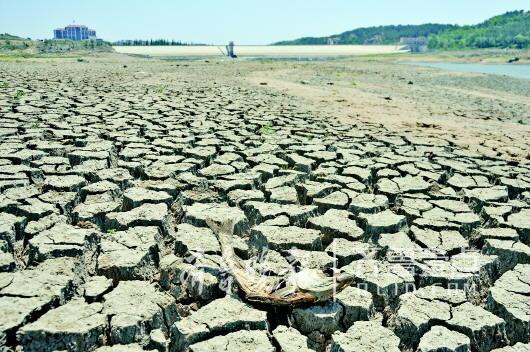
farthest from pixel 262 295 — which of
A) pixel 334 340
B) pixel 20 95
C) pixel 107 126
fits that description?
pixel 20 95

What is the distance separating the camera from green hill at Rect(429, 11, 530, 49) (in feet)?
202

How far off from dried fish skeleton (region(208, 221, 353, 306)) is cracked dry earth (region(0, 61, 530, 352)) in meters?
0.05

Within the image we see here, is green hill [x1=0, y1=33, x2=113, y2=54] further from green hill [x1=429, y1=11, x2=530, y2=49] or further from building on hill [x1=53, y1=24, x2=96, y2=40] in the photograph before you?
building on hill [x1=53, y1=24, x2=96, y2=40]

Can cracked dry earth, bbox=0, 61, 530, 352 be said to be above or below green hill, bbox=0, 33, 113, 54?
below

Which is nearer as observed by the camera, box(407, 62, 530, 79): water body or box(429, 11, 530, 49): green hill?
box(407, 62, 530, 79): water body

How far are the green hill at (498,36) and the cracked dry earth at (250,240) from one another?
62310 millimetres

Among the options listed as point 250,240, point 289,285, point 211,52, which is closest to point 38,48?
point 211,52

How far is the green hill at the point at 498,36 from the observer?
202ft

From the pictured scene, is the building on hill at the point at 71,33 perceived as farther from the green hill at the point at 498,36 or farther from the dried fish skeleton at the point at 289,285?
the dried fish skeleton at the point at 289,285

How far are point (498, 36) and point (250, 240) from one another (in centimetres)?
7984

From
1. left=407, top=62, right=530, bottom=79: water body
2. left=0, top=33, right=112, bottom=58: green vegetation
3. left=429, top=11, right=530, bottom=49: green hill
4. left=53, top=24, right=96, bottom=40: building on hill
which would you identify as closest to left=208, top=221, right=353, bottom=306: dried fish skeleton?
left=407, top=62, right=530, bottom=79: water body

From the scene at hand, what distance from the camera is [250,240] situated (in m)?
2.78

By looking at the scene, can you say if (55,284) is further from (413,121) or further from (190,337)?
(413,121)

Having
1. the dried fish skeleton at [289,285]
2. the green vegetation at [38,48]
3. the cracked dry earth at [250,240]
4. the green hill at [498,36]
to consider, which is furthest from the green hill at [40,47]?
the green hill at [498,36]
